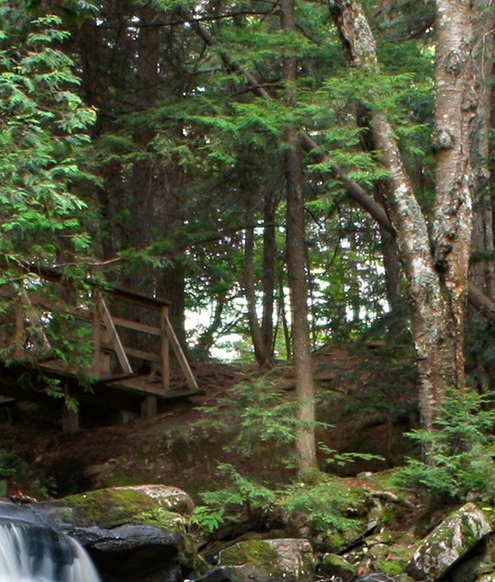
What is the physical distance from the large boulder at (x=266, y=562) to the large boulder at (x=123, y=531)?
16.6 inches

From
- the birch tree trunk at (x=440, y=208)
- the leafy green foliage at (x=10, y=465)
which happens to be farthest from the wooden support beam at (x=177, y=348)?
the birch tree trunk at (x=440, y=208)

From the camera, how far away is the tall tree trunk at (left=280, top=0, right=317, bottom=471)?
12.8 meters

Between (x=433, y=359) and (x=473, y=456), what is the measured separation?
1.94 metres

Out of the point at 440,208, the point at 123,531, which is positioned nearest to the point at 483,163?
the point at 440,208

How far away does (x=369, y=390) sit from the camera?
1413 cm

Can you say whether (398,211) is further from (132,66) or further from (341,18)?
(132,66)

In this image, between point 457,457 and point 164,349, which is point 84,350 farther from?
point 457,457

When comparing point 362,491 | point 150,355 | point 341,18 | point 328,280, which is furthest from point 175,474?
point 328,280

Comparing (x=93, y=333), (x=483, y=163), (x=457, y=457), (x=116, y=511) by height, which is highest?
(x=483, y=163)

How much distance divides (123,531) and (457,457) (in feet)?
11.7

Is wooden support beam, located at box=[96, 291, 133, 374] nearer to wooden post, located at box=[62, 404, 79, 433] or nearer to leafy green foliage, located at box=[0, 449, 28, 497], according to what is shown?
wooden post, located at box=[62, 404, 79, 433]

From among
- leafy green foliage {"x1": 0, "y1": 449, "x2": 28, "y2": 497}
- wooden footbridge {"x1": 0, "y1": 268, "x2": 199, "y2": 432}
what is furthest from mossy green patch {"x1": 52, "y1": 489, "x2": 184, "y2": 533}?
leafy green foliage {"x1": 0, "y1": 449, "x2": 28, "y2": 497}

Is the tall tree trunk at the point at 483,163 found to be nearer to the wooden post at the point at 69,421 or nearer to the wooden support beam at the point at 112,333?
the wooden support beam at the point at 112,333

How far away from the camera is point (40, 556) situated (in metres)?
8.72
